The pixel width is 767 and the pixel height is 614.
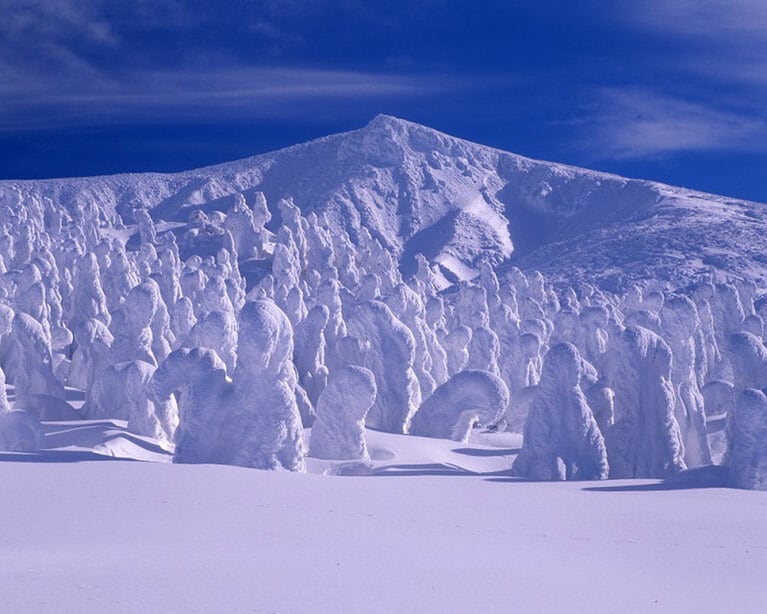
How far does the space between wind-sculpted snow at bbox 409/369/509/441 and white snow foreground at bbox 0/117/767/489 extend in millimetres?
42

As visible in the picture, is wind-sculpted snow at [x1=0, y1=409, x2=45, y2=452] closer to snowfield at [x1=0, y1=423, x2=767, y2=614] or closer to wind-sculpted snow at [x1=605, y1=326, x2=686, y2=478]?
snowfield at [x1=0, y1=423, x2=767, y2=614]

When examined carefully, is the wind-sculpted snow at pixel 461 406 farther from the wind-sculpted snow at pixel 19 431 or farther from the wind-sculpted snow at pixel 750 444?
the wind-sculpted snow at pixel 19 431

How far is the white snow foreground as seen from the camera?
11.5 metres

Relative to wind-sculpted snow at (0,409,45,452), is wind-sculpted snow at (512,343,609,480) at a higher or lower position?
higher

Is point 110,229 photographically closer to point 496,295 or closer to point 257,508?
point 496,295

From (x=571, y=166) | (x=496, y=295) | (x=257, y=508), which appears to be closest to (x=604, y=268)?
(x=496, y=295)

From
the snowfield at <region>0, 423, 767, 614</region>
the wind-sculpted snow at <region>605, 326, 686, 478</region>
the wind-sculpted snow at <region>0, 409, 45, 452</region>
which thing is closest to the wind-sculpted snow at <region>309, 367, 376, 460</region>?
the snowfield at <region>0, 423, 767, 614</region>

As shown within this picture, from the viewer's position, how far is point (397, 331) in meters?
19.1

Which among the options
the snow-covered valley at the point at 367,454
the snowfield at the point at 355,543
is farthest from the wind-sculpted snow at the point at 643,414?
the snowfield at the point at 355,543

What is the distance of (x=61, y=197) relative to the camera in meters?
78.2

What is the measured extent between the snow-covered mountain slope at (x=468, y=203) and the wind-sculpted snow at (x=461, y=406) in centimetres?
3192

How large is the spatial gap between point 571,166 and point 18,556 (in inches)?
3071

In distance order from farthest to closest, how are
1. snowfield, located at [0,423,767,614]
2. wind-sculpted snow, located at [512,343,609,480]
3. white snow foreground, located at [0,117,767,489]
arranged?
1. wind-sculpted snow, located at [512,343,609,480]
2. white snow foreground, located at [0,117,767,489]
3. snowfield, located at [0,423,767,614]

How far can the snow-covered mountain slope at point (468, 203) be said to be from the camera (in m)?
53.0
